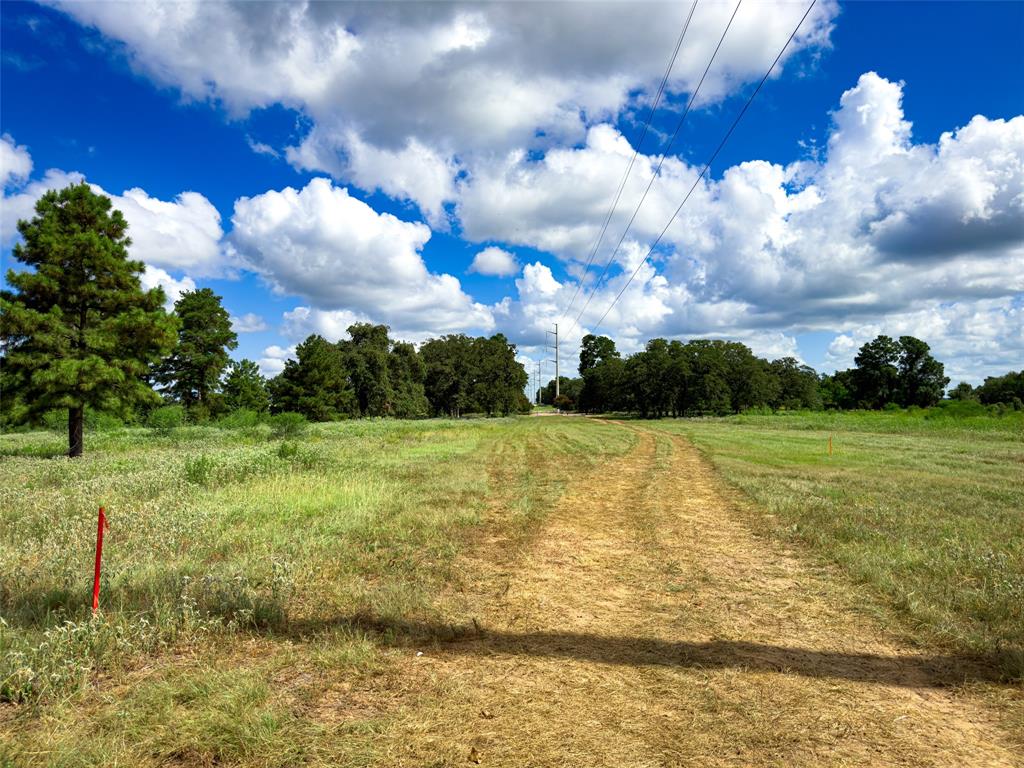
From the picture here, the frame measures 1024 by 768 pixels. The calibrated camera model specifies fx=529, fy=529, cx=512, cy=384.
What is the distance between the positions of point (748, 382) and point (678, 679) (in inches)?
3756

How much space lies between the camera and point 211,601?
607 cm

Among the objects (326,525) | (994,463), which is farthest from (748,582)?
(994,463)

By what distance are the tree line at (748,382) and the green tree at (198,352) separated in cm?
6716

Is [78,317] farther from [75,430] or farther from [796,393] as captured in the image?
[796,393]

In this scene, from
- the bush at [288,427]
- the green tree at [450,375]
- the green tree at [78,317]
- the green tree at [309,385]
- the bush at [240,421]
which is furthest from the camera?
the green tree at [450,375]

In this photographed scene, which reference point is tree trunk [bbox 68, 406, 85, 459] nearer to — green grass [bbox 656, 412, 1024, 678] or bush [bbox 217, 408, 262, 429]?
bush [bbox 217, 408, 262, 429]

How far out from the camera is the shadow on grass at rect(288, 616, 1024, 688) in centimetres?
487

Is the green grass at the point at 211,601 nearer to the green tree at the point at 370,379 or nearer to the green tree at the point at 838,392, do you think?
the green tree at the point at 370,379

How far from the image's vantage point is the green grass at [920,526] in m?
5.91

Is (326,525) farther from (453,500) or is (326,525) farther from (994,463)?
(994,463)

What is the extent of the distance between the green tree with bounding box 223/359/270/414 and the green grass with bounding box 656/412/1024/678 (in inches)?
2407

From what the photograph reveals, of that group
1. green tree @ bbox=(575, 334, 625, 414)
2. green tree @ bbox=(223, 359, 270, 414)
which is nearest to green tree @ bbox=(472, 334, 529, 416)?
green tree @ bbox=(575, 334, 625, 414)

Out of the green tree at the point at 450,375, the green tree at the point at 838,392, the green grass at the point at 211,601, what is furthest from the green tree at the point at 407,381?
the green tree at the point at 838,392

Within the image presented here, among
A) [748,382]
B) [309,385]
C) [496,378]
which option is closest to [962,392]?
[748,382]
